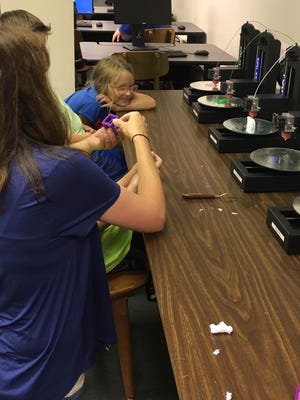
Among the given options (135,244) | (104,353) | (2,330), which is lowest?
(104,353)

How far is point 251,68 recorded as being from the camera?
226cm

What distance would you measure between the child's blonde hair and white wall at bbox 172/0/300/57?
1.28 m

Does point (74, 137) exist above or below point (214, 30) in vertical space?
below

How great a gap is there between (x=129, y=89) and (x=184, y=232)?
3.65ft

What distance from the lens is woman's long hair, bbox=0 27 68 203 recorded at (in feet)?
2.93

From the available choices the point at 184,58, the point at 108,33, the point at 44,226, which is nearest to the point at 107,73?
the point at 44,226

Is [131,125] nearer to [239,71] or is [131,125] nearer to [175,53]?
[239,71]

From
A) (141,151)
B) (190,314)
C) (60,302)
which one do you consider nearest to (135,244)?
(141,151)

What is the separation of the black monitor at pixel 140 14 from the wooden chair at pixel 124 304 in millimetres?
2820

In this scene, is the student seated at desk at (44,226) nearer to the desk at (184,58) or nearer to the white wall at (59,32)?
the white wall at (59,32)

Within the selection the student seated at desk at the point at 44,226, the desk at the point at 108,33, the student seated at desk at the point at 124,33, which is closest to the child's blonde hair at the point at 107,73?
the student seated at desk at the point at 44,226

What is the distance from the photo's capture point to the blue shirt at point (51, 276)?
92 centimetres

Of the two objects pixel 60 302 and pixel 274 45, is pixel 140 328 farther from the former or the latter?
pixel 274 45

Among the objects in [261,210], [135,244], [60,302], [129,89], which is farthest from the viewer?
[129,89]
